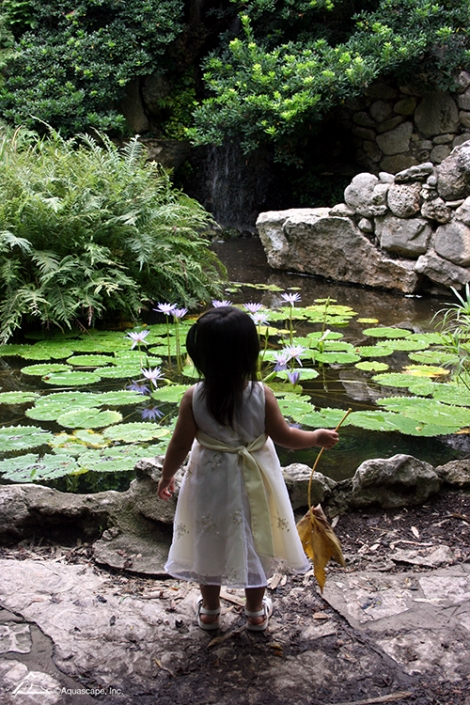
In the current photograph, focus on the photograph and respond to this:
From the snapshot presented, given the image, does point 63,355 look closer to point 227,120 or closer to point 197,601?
point 197,601

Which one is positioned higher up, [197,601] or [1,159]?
[1,159]

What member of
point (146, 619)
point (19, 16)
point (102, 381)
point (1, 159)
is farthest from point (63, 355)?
point (19, 16)

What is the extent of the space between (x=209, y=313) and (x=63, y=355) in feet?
9.76

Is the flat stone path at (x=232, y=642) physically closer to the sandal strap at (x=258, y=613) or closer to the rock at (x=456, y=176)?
the sandal strap at (x=258, y=613)

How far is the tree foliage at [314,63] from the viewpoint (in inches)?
315

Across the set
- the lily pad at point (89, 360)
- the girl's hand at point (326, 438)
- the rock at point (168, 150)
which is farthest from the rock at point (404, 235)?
the girl's hand at point (326, 438)

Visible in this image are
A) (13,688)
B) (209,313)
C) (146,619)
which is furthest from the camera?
(146,619)

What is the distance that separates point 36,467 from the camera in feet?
8.75

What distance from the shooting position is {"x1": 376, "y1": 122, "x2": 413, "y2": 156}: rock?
29.7 ft

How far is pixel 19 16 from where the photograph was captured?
950cm

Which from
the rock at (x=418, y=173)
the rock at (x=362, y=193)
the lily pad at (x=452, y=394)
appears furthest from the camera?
the rock at (x=362, y=193)

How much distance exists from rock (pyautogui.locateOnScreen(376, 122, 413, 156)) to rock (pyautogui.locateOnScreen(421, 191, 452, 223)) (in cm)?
349

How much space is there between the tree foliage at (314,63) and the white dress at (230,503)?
704cm

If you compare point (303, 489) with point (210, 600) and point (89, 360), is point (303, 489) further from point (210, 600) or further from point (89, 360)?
point (89, 360)
